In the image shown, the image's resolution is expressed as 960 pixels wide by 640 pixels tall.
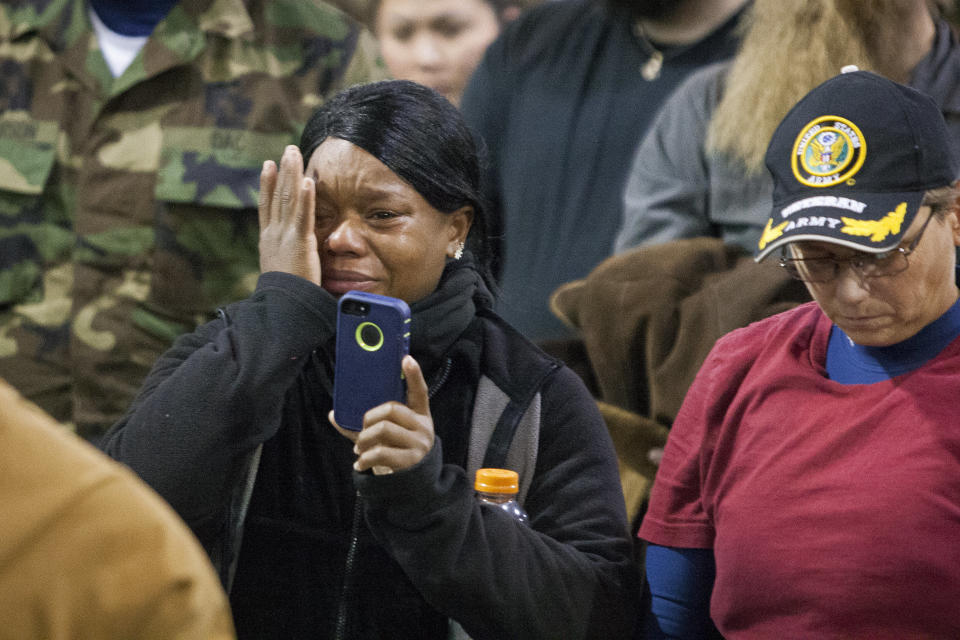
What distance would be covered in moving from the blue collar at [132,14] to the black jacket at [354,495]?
147 cm

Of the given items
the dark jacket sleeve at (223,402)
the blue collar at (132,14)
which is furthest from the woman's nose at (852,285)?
the blue collar at (132,14)

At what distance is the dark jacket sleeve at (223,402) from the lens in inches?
52.2

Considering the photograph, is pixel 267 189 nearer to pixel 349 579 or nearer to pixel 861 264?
pixel 349 579

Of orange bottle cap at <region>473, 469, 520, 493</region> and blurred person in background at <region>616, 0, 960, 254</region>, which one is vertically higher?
blurred person in background at <region>616, 0, 960, 254</region>

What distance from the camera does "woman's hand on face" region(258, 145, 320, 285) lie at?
4.58 feet

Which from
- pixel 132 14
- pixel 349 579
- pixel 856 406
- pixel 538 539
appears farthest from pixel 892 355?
pixel 132 14

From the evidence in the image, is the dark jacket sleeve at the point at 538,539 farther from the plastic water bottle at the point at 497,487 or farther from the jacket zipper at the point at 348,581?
the jacket zipper at the point at 348,581

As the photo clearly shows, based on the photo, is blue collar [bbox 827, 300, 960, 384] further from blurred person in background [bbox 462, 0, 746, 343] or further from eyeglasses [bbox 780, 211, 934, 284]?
blurred person in background [bbox 462, 0, 746, 343]

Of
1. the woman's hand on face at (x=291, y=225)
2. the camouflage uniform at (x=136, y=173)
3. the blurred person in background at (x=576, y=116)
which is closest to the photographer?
the woman's hand on face at (x=291, y=225)

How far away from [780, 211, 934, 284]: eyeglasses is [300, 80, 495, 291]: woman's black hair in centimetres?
→ 44

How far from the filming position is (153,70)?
8.57 feet

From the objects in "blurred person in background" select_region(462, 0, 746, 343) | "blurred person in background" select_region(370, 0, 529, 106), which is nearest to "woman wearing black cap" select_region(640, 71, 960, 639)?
"blurred person in background" select_region(462, 0, 746, 343)

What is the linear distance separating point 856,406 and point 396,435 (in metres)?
0.48

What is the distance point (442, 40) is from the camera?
2924mm
